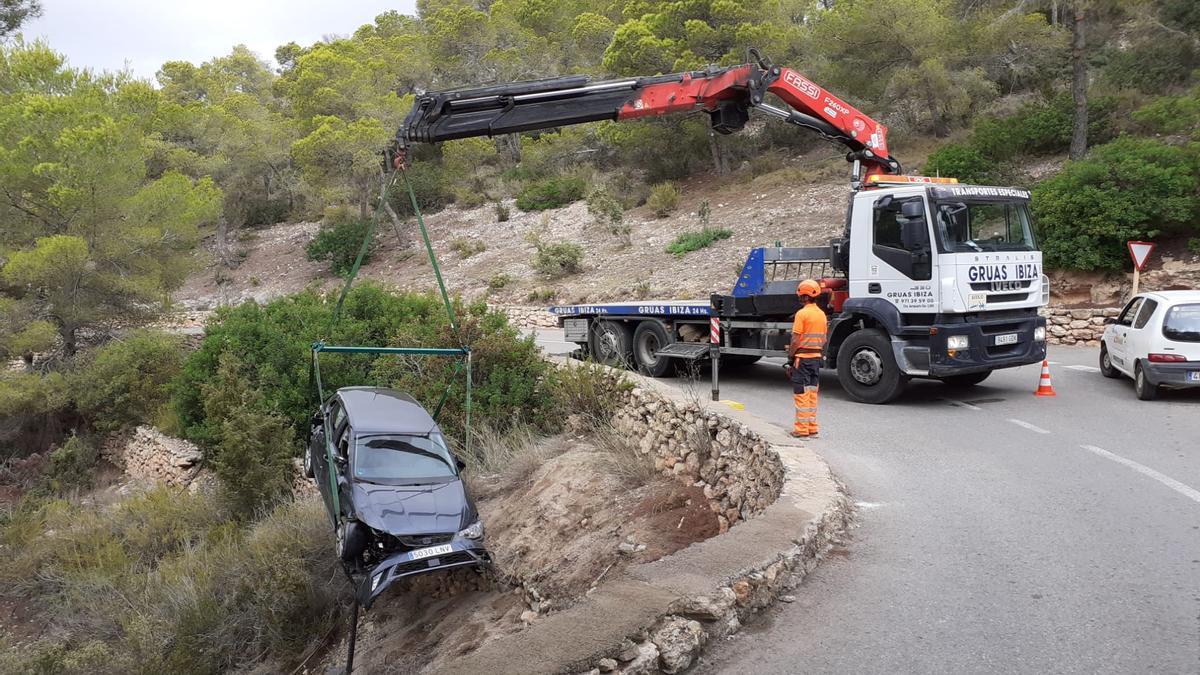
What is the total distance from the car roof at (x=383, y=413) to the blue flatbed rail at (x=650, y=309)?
522 centimetres

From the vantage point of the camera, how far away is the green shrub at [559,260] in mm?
28609

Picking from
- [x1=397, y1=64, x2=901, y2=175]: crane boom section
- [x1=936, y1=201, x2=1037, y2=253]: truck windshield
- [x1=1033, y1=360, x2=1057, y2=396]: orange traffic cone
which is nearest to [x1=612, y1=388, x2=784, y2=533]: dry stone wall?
[x1=397, y1=64, x2=901, y2=175]: crane boom section

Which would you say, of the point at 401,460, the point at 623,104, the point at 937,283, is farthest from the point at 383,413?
the point at 937,283

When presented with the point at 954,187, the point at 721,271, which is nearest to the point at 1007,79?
the point at 721,271

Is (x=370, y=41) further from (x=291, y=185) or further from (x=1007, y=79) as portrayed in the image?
(x=1007, y=79)

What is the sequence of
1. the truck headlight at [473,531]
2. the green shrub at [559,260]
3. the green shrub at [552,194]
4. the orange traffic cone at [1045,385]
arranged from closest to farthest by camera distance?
1. the truck headlight at [473,531]
2. the orange traffic cone at [1045,385]
3. the green shrub at [559,260]
4. the green shrub at [552,194]

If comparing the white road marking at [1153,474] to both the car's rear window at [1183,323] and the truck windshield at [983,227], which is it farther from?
the car's rear window at [1183,323]

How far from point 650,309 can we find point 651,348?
74 cm

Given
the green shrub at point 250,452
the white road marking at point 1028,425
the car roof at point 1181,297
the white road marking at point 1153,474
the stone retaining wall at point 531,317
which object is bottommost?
the green shrub at point 250,452

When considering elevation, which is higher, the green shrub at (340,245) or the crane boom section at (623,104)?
the crane boom section at (623,104)

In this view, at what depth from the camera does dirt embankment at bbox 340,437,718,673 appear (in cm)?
682

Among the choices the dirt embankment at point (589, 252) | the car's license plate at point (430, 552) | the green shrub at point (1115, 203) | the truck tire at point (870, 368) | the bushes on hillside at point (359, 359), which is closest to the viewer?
the car's license plate at point (430, 552)

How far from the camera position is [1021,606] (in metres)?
4.72

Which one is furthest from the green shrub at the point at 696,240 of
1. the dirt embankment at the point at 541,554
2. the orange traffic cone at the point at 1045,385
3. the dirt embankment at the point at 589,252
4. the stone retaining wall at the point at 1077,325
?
the dirt embankment at the point at 541,554
